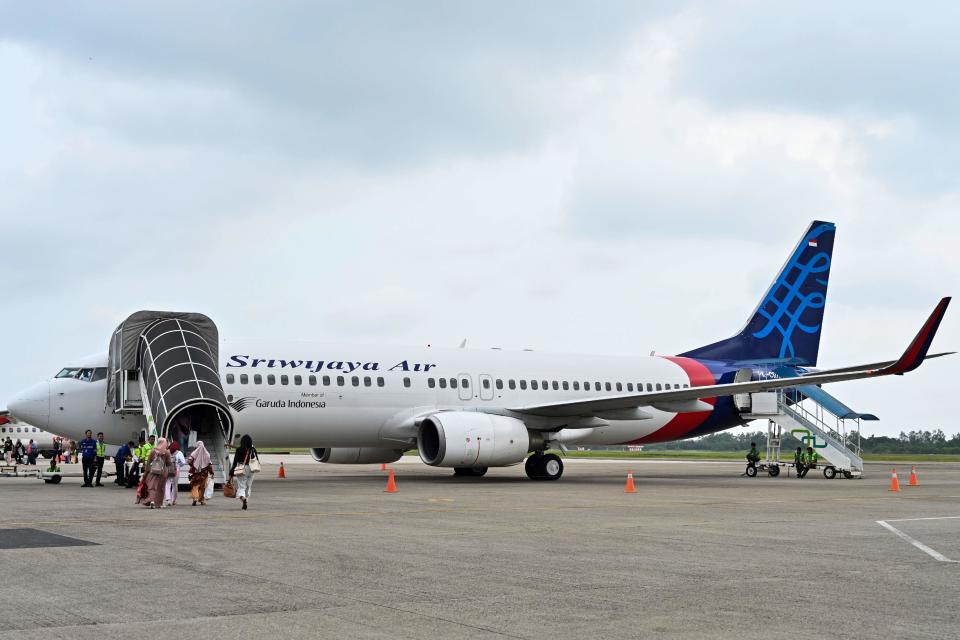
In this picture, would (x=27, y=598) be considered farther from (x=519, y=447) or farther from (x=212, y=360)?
(x=519, y=447)

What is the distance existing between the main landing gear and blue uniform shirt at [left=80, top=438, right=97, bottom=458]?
11414 mm

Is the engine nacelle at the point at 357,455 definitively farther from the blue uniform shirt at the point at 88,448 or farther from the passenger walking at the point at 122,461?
the blue uniform shirt at the point at 88,448

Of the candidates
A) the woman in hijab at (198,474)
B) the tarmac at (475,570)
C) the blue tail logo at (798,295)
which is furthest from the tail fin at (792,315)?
the woman in hijab at (198,474)

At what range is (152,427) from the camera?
22.9 metres

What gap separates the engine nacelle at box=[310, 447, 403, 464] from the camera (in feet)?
98.7

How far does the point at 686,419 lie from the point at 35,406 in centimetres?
1921

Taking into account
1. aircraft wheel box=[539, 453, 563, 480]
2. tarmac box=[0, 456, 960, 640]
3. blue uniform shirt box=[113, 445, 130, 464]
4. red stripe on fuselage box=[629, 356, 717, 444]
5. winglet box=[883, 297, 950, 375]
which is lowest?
tarmac box=[0, 456, 960, 640]

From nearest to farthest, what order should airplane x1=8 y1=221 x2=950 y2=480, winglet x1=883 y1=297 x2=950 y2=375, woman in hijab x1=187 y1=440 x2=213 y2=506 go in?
woman in hijab x1=187 y1=440 x2=213 y2=506, airplane x1=8 y1=221 x2=950 y2=480, winglet x1=883 y1=297 x2=950 y2=375

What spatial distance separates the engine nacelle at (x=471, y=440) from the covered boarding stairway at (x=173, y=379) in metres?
5.66

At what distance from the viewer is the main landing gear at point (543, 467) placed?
28.7 metres

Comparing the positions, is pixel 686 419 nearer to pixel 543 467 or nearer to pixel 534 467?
pixel 543 467

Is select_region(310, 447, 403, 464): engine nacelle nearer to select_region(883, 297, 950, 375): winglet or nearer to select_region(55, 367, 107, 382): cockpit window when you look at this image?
select_region(55, 367, 107, 382): cockpit window

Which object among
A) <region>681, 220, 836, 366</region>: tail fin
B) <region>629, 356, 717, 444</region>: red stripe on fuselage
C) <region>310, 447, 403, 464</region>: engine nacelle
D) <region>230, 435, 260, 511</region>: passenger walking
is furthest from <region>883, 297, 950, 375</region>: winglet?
<region>230, 435, 260, 511</region>: passenger walking

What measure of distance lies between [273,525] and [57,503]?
6146 mm
